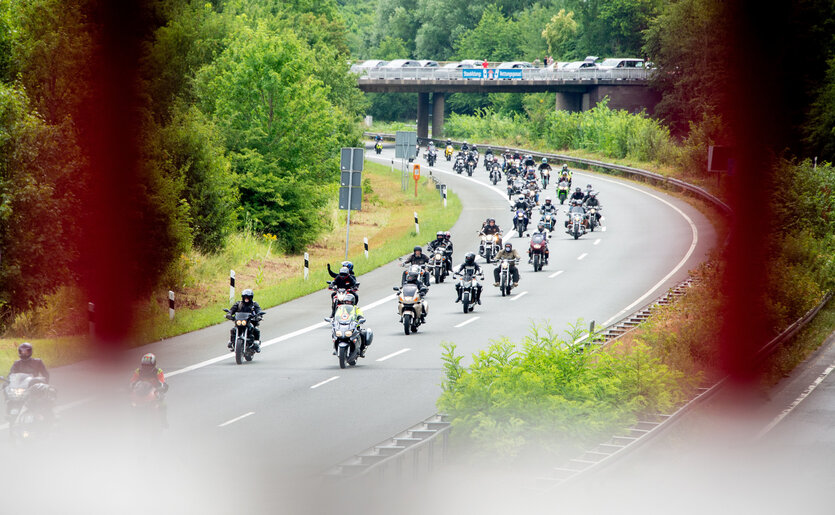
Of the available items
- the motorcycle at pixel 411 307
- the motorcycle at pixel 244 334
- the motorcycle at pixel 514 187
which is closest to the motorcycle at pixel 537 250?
the motorcycle at pixel 411 307

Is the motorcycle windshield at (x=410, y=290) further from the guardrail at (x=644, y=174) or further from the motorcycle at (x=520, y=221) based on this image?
the guardrail at (x=644, y=174)

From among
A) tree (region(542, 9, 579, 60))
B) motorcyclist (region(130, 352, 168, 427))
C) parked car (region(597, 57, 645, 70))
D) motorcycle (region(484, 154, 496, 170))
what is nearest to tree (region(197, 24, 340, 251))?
motorcycle (region(484, 154, 496, 170))

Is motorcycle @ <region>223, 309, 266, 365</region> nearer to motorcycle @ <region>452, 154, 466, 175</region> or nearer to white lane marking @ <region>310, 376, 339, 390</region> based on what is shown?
white lane marking @ <region>310, 376, 339, 390</region>

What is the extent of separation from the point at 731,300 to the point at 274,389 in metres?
9.89

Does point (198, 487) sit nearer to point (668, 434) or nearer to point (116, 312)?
point (668, 434)

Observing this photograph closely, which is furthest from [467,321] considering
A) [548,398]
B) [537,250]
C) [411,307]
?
[548,398]

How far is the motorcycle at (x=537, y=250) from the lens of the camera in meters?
38.3

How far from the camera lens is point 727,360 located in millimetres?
20922

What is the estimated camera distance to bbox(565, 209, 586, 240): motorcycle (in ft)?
152

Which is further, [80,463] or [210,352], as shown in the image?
[210,352]

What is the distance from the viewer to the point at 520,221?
4591 centimetres

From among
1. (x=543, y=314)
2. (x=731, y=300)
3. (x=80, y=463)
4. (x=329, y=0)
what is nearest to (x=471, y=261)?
(x=543, y=314)

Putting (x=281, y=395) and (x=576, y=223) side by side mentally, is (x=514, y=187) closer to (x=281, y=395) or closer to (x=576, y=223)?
(x=576, y=223)

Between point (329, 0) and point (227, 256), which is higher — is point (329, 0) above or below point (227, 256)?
above
